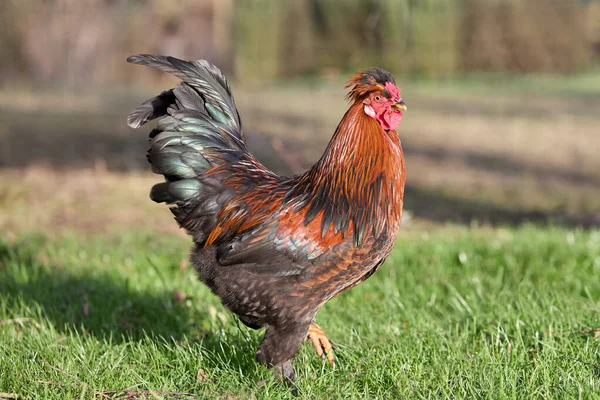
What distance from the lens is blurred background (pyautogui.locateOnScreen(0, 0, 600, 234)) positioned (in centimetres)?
865

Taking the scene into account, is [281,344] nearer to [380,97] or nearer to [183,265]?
[380,97]

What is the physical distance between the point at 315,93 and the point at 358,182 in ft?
55.2

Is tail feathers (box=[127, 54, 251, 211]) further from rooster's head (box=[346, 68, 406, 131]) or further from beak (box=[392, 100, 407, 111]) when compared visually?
beak (box=[392, 100, 407, 111])

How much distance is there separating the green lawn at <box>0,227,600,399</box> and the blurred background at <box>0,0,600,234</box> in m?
1.88

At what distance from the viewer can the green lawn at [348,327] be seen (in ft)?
10.9

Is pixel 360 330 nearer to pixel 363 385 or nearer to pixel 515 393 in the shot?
pixel 363 385

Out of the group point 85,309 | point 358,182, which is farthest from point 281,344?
point 85,309

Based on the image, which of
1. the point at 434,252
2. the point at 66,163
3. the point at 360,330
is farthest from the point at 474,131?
the point at 360,330

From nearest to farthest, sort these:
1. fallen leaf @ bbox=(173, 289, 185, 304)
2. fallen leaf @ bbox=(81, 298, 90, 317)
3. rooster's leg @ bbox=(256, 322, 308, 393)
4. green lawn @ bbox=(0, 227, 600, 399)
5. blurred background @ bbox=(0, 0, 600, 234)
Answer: green lawn @ bbox=(0, 227, 600, 399), rooster's leg @ bbox=(256, 322, 308, 393), fallen leaf @ bbox=(81, 298, 90, 317), fallen leaf @ bbox=(173, 289, 185, 304), blurred background @ bbox=(0, 0, 600, 234)

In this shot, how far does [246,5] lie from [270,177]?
1873cm

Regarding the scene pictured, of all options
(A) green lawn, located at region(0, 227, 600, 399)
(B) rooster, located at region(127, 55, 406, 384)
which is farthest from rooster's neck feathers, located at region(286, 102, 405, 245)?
(A) green lawn, located at region(0, 227, 600, 399)

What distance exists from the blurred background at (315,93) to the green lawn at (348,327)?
1.88 metres

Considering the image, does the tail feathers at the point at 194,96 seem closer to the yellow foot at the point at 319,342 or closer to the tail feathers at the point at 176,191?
the tail feathers at the point at 176,191

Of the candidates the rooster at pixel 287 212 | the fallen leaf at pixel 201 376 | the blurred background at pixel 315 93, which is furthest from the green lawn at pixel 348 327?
the blurred background at pixel 315 93
